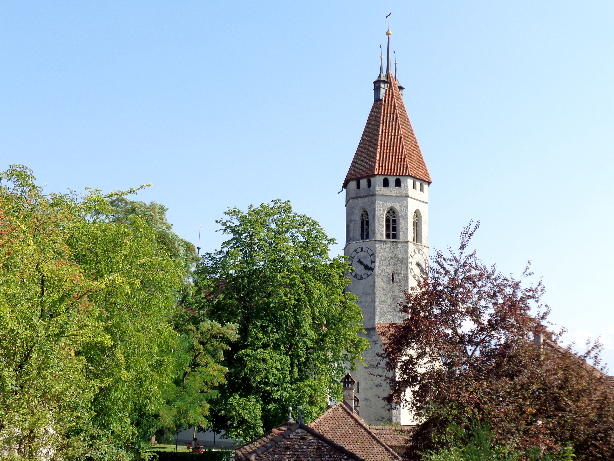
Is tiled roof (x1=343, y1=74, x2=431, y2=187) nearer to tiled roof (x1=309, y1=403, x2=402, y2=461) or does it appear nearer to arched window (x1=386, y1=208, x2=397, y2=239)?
arched window (x1=386, y1=208, x2=397, y2=239)

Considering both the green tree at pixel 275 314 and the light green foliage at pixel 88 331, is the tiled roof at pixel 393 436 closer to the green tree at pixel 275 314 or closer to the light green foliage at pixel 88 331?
the green tree at pixel 275 314

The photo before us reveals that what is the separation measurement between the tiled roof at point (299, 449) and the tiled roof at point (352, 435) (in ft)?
17.5

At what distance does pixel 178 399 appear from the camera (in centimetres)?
3281

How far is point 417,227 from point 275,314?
81.6 feet

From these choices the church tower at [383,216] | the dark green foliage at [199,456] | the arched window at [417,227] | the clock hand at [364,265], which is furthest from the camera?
the arched window at [417,227]

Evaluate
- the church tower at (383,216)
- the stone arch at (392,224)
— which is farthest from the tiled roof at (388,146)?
the stone arch at (392,224)

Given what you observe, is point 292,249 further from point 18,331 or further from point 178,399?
point 18,331

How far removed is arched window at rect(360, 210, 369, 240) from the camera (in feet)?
192

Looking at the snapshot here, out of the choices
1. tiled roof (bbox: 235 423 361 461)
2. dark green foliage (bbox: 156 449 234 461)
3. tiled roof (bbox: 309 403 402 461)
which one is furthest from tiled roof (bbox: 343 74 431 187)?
tiled roof (bbox: 235 423 361 461)

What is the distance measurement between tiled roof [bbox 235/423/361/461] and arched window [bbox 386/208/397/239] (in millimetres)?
34626

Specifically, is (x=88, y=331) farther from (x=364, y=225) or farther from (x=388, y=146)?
(x=388, y=146)

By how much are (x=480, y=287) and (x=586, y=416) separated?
14.5ft

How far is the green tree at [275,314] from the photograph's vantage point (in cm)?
3512

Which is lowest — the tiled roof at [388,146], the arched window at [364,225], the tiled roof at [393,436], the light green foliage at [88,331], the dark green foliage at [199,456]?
the dark green foliage at [199,456]
